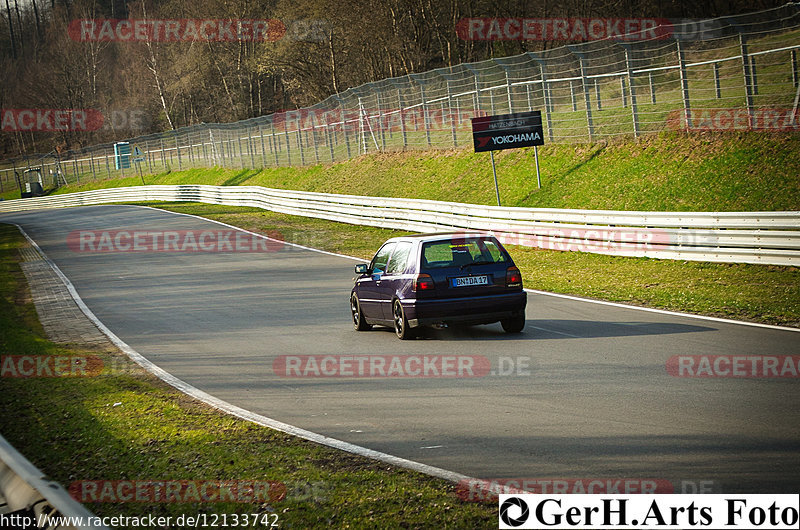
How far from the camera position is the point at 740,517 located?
15.7ft

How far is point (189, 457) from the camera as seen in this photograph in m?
7.05

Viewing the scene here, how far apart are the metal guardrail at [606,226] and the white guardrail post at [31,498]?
14.3 metres

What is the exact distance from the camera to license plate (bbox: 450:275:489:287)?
1214cm

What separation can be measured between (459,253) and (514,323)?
50.6 inches

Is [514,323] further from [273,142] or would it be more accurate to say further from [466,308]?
[273,142]

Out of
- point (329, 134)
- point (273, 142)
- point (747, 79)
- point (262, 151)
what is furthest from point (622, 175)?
point (262, 151)

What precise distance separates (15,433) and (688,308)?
32.6 ft

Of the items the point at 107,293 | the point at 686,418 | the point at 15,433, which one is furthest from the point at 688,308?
the point at 107,293

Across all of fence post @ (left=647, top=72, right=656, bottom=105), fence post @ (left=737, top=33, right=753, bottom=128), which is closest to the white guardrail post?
fence post @ (left=737, top=33, right=753, bottom=128)

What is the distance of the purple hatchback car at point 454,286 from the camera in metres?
12.1

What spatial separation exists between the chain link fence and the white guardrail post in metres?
21.0

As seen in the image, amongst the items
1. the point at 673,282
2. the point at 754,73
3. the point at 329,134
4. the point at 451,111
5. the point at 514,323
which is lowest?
the point at 673,282

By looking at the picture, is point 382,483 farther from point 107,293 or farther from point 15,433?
point 107,293

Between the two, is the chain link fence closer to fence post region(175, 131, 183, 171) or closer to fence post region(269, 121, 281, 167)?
fence post region(269, 121, 281, 167)
